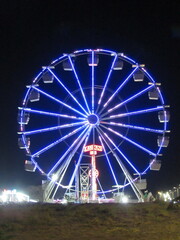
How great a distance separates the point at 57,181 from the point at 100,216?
2073 centimetres

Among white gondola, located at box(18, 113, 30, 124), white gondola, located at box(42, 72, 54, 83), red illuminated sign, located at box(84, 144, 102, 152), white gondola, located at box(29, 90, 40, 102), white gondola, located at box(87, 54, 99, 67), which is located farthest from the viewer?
red illuminated sign, located at box(84, 144, 102, 152)

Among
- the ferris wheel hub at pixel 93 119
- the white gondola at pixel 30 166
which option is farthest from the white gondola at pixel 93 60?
the white gondola at pixel 30 166

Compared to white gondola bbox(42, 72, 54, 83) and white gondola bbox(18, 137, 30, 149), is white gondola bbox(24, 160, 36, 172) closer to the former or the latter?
white gondola bbox(18, 137, 30, 149)

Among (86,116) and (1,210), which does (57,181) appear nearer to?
(86,116)

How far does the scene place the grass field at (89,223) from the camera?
919cm

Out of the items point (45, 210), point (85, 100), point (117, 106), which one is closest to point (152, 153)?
point (117, 106)

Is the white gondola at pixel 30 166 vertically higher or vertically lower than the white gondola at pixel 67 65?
lower

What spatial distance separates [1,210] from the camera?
500 inches

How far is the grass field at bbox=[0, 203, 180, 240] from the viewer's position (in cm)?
919

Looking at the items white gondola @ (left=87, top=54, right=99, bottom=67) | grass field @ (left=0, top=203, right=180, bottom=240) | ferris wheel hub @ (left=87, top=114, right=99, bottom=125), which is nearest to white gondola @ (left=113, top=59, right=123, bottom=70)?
white gondola @ (left=87, top=54, right=99, bottom=67)

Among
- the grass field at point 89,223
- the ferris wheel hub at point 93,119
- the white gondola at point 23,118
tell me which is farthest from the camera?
the ferris wheel hub at point 93,119

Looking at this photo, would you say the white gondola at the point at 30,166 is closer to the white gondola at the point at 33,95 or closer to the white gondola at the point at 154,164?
the white gondola at the point at 33,95

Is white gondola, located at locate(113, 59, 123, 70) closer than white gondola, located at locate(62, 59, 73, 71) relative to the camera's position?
Yes

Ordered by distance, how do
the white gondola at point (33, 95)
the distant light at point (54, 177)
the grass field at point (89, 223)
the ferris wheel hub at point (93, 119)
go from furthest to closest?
1. the distant light at point (54, 177)
2. the white gondola at point (33, 95)
3. the ferris wheel hub at point (93, 119)
4. the grass field at point (89, 223)
